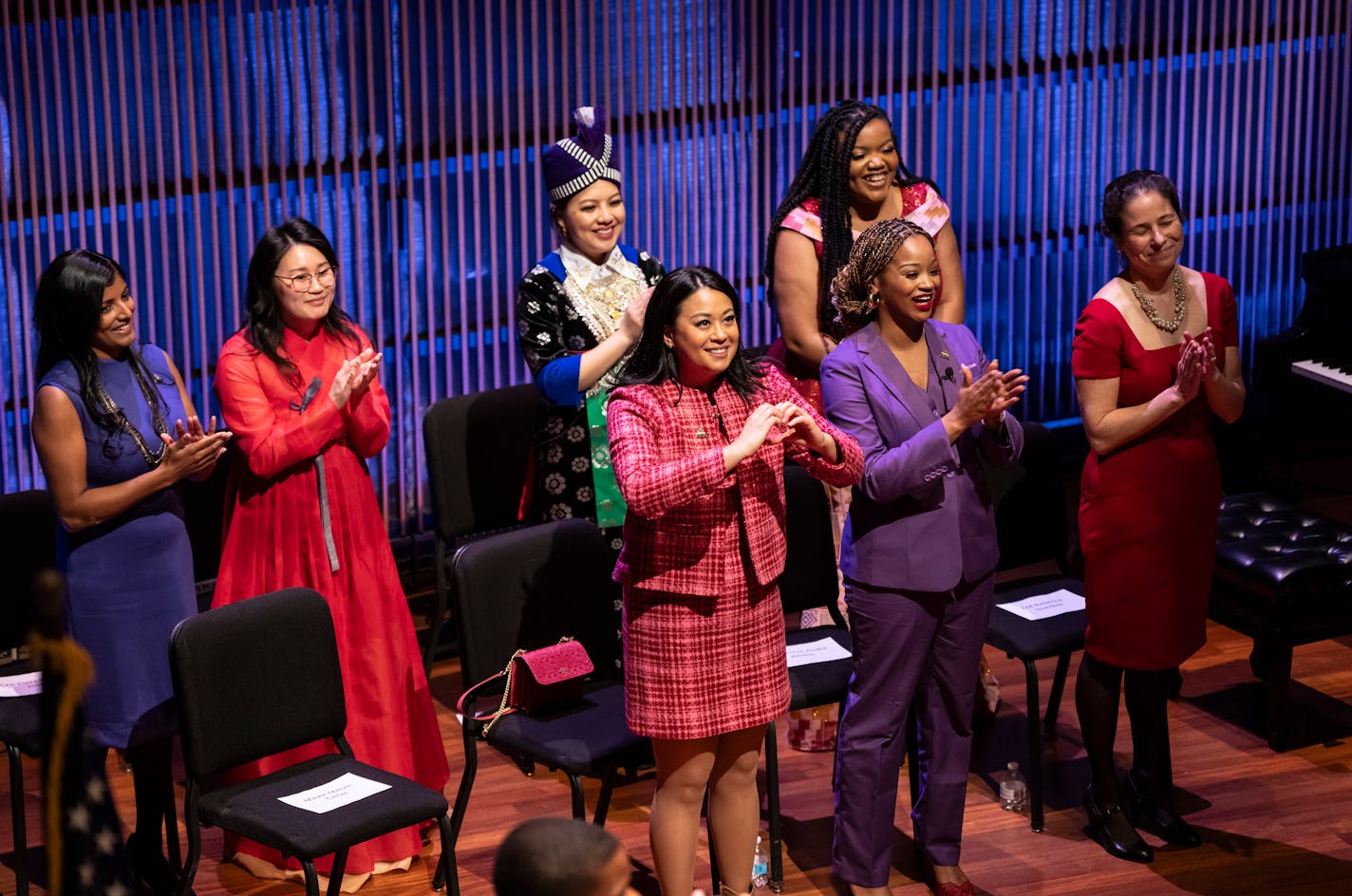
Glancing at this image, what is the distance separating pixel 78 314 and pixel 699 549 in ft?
5.52

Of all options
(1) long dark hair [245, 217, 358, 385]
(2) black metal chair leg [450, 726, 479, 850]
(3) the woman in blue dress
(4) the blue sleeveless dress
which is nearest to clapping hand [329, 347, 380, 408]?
(1) long dark hair [245, 217, 358, 385]

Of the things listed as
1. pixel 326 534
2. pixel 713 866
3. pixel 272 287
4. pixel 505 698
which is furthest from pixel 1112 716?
pixel 272 287

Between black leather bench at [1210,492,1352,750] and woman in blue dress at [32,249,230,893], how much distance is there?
3.04 meters

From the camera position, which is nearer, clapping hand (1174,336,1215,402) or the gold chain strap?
clapping hand (1174,336,1215,402)

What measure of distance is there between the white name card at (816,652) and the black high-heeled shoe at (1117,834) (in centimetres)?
77

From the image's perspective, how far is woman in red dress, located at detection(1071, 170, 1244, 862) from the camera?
169 inches

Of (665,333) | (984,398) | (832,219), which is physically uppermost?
(832,219)

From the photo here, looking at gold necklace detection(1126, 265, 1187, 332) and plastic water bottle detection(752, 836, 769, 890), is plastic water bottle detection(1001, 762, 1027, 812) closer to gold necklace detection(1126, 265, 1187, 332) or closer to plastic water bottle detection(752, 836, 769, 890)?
plastic water bottle detection(752, 836, 769, 890)

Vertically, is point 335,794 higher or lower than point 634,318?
lower

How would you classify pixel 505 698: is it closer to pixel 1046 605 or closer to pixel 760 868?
pixel 760 868

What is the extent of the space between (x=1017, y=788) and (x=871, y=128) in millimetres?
1904

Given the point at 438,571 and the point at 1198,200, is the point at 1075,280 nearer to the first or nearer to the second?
the point at 1198,200

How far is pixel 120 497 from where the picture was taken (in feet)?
13.9

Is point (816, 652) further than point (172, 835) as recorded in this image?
Yes
